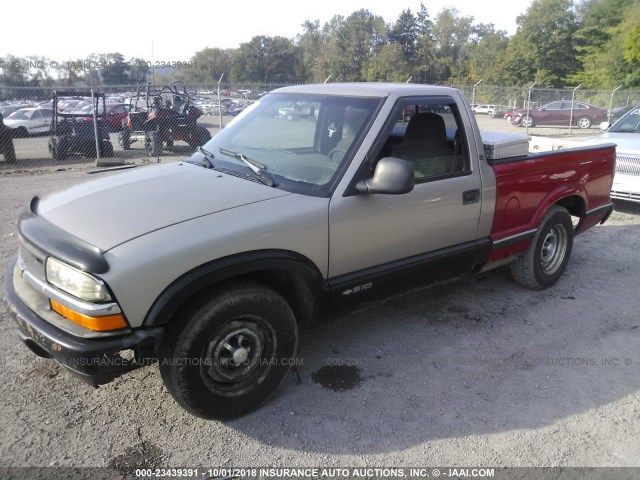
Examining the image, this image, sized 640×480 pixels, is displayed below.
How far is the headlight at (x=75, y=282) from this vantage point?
2.43 m

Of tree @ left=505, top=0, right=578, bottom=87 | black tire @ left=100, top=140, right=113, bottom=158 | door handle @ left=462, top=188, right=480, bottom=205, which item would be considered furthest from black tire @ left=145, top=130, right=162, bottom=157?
tree @ left=505, top=0, right=578, bottom=87

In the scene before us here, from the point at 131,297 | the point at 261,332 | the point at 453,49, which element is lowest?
the point at 261,332

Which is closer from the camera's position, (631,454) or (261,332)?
(631,454)

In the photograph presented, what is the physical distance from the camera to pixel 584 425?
303 centimetres

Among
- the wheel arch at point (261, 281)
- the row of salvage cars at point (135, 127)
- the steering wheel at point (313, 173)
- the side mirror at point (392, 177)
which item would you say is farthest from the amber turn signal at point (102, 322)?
the row of salvage cars at point (135, 127)

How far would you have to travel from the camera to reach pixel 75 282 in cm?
251

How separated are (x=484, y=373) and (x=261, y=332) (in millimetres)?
1622

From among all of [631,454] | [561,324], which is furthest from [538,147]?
[631,454]

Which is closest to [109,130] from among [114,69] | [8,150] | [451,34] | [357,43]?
[8,150]

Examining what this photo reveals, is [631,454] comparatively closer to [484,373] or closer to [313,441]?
[484,373]

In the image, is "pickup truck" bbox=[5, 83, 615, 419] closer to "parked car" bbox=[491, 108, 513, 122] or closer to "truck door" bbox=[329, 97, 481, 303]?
"truck door" bbox=[329, 97, 481, 303]

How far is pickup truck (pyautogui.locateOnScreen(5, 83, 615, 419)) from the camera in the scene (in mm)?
2533

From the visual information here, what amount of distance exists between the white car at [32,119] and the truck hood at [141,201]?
2091 centimetres

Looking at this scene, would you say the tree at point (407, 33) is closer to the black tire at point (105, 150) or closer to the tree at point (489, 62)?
the tree at point (489, 62)
